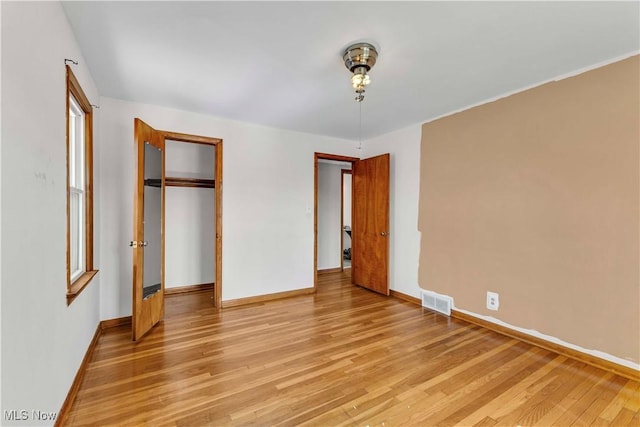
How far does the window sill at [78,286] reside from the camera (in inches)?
72.6

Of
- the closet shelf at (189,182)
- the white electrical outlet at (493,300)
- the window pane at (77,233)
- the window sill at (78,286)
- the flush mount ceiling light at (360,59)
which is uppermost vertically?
the flush mount ceiling light at (360,59)

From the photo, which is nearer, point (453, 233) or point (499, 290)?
point (499, 290)

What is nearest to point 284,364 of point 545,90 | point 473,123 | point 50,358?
point 50,358

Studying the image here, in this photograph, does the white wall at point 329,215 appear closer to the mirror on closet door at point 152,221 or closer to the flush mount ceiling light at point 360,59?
the mirror on closet door at point 152,221

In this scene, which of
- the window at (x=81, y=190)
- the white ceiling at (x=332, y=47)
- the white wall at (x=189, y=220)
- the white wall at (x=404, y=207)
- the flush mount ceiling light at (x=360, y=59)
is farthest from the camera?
the white wall at (x=189, y=220)

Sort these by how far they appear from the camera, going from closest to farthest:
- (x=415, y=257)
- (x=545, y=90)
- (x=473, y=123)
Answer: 1. (x=545, y=90)
2. (x=473, y=123)
3. (x=415, y=257)

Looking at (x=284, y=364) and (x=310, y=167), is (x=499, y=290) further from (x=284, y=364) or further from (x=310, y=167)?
(x=310, y=167)

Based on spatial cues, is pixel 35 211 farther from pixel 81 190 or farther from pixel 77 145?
pixel 77 145

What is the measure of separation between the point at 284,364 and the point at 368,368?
26.2 inches

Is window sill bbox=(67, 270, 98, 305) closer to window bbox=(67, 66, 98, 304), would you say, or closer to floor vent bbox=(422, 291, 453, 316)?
window bbox=(67, 66, 98, 304)

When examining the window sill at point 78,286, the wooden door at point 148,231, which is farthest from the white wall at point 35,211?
the wooden door at point 148,231

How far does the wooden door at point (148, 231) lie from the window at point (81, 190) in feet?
1.11

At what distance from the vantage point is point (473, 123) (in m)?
3.14

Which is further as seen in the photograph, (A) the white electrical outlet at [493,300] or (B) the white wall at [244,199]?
(B) the white wall at [244,199]
